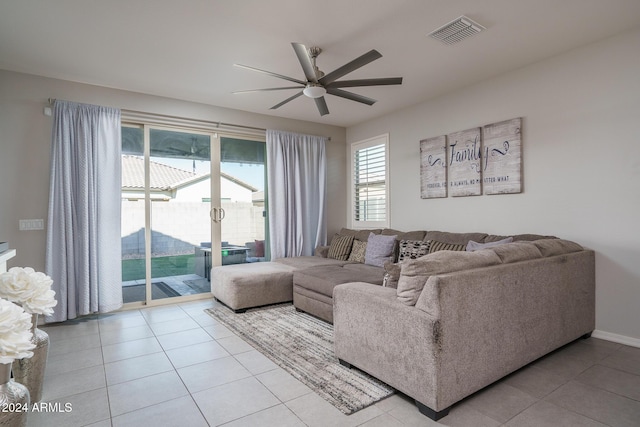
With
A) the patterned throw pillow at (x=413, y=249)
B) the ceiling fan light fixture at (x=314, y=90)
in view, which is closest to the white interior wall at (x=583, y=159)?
the patterned throw pillow at (x=413, y=249)

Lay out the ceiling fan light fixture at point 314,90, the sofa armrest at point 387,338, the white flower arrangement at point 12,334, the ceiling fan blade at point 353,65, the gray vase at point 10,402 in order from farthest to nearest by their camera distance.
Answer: the ceiling fan light fixture at point 314,90 < the ceiling fan blade at point 353,65 < the sofa armrest at point 387,338 < the gray vase at point 10,402 < the white flower arrangement at point 12,334

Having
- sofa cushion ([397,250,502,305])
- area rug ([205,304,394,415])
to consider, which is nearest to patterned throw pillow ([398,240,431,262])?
area rug ([205,304,394,415])

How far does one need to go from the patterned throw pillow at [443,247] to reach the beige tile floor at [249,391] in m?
1.24

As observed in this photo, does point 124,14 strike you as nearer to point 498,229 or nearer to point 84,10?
point 84,10

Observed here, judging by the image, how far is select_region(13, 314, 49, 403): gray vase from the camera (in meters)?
1.91

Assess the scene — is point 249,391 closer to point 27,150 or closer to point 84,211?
point 84,211

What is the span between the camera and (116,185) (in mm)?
3943

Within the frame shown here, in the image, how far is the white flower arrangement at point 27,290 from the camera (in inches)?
60.6

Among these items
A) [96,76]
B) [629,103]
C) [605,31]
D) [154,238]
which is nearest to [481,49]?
→ [605,31]

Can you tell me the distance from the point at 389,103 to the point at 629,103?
2514 millimetres

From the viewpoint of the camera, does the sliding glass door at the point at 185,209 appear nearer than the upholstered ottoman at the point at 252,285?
No

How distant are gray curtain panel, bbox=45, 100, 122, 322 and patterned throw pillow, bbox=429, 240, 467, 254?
3.68 meters

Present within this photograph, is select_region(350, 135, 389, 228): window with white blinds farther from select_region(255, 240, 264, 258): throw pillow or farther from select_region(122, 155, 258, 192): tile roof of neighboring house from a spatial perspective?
select_region(122, 155, 258, 192): tile roof of neighboring house

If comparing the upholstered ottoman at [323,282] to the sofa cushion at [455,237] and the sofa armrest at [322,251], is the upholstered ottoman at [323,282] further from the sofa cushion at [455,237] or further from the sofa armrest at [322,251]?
the sofa armrest at [322,251]
